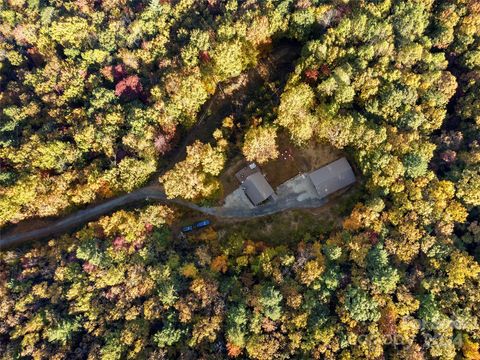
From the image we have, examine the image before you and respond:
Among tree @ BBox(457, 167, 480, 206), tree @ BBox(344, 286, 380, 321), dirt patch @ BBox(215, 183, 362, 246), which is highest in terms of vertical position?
dirt patch @ BBox(215, 183, 362, 246)

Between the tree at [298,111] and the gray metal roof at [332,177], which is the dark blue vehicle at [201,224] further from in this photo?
the tree at [298,111]

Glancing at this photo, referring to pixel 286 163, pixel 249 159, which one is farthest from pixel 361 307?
pixel 249 159

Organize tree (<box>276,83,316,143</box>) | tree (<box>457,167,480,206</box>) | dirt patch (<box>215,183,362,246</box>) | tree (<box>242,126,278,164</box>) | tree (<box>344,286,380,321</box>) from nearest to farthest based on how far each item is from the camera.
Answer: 1. tree (<box>344,286,380,321</box>)
2. tree (<box>457,167,480,206</box>)
3. tree (<box>242,126,278,164</box>)
4. tree (<box>276,83,316,143</box>)
5. dirt patch (<box>215,183,362,246</box>)

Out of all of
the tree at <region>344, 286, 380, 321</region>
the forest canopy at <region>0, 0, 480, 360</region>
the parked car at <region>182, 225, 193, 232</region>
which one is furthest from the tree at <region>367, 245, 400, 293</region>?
the parked car at <region>182, 225, 193, 232</region>

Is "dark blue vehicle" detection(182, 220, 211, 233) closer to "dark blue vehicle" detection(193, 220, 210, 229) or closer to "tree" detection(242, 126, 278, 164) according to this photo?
"dark blue vehicle" detection(193, 220, 210, 229)

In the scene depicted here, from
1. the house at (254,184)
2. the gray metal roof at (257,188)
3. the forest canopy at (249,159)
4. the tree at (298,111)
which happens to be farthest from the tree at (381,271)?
the tree at (298,111)

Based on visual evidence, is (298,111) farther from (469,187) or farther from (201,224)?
(469,187)

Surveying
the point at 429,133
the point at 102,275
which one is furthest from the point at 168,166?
the point at 429,133
